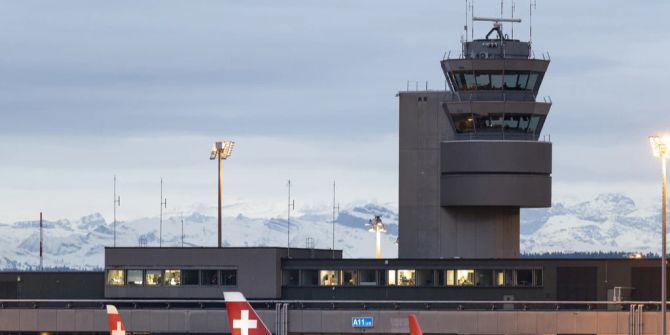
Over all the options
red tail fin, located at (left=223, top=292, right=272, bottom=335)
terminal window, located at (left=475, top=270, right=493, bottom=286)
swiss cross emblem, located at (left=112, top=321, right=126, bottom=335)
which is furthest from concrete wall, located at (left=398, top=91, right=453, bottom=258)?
red tail fin, located at (left=223, top=292, right=272, bottom=335)

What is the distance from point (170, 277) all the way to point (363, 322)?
18.1m

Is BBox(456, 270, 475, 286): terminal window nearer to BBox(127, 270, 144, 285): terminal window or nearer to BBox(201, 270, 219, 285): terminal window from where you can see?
A: BBox(201, 270, 219, 285): terminal window

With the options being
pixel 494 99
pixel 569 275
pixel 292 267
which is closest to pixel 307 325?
pixel 292 267

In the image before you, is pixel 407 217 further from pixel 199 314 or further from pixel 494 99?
pixel 199 314

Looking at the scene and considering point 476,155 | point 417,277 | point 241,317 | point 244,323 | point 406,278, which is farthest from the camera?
point 476,155

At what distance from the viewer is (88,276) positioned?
440 ft

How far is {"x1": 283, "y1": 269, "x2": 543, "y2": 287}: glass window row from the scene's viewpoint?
126875 mm

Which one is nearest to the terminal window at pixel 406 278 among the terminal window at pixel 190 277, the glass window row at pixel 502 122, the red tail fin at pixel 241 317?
the terminal window at pixel 190 277

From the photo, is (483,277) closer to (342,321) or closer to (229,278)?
(342,321)

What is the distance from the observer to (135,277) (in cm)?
12838

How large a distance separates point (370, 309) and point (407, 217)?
24.5 m

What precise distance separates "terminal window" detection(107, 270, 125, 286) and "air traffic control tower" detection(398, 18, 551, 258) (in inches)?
964

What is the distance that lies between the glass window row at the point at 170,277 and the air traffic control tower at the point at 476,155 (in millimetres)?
19694

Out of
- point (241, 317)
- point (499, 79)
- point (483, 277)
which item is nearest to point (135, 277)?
point (483, 277)
